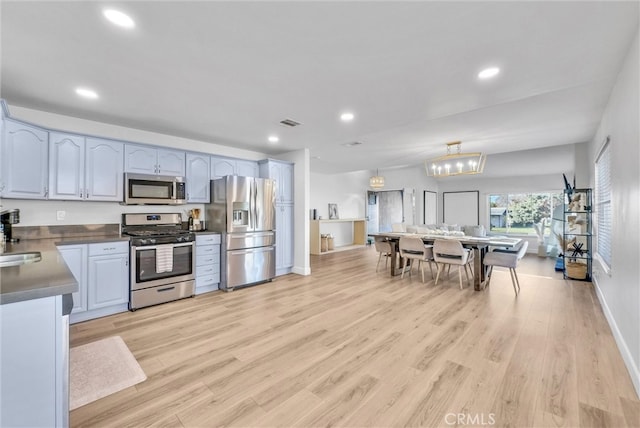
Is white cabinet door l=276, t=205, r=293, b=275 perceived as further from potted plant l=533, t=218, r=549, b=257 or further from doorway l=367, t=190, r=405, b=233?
potted plant l=533, t=218, r=549, b=257

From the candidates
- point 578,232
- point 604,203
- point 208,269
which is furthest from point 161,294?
point 578,232

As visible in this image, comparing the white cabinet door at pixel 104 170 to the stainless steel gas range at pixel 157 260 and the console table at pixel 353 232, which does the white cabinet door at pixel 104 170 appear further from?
the console table at pixel 353 232

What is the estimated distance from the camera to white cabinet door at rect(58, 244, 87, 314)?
9.97 feet

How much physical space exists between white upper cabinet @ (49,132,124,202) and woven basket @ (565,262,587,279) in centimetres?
732

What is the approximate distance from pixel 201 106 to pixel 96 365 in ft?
8.79

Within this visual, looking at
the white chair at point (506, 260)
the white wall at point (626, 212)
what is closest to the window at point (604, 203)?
the white wall at point (626, 212)

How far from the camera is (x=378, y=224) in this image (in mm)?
10852

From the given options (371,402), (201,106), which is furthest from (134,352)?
(201,106)

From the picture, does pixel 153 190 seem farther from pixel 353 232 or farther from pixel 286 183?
pixel 353 232

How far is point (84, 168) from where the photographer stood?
11.2ft

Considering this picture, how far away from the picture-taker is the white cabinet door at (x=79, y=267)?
9.97 feet

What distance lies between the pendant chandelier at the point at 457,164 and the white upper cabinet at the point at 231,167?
3.30 m
